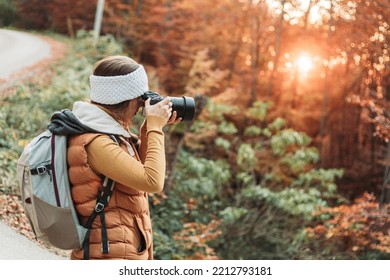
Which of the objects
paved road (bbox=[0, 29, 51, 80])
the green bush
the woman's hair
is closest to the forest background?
the green bush

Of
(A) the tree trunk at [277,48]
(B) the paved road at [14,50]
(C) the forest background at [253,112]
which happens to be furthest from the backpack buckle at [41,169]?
(A) the tree trunk at [277,48]

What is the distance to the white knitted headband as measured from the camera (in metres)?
1.84

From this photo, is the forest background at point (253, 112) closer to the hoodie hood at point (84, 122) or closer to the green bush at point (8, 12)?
the green bush at point (8, 12)

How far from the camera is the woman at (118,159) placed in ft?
5.69

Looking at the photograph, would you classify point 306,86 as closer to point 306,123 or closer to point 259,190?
point 306,123

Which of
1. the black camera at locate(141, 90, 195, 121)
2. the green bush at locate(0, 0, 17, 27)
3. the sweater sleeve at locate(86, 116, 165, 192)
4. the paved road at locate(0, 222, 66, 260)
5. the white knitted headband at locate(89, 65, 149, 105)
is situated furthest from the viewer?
the green bush at locate(0, 0, 17, 27)

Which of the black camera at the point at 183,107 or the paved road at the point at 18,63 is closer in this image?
the black camera at the point at 183,107

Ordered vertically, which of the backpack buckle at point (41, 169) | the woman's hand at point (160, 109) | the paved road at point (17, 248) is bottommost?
the paved road at point (17, 248)

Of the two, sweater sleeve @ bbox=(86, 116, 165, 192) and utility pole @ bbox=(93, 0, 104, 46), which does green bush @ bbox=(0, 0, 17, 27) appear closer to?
sweater sleeve @ bbox=(86, 116, 165, 192)

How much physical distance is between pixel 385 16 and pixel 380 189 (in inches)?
149

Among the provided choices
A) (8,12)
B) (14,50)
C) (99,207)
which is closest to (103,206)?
(99,207)

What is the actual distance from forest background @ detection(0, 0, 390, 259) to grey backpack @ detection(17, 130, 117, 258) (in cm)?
209

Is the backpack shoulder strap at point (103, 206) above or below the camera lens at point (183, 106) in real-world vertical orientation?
below
